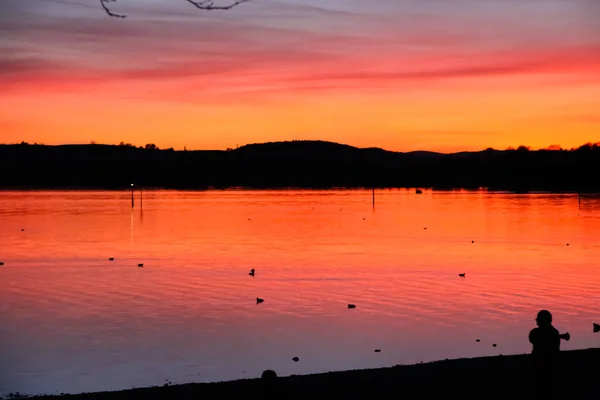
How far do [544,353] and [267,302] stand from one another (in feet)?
87.9

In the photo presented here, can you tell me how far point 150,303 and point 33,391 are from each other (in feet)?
50.0

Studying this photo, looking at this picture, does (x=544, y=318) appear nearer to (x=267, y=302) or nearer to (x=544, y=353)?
(x=544, y=353)

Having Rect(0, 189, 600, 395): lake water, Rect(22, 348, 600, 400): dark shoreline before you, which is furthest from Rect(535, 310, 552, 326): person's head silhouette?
Rect(0, 189, 600, 395): lake water

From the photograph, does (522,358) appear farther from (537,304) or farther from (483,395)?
(537,304)

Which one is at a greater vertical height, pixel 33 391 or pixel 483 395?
pixel 483 395

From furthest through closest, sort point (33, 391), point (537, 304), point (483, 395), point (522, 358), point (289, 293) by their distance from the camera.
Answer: point (289, 293) → point (537, 304) → point (33, 391) → point (522, 358) → point (483, 395)

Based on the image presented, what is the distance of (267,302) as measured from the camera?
35844 millimetres

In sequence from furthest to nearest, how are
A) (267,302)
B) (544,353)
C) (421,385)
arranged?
(267,302) < (421,385) < (544,353)

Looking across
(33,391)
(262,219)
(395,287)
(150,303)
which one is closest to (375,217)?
(262,219)

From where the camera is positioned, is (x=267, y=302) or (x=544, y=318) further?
(x=267, y=302)

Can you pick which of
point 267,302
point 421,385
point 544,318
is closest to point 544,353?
point 544,318

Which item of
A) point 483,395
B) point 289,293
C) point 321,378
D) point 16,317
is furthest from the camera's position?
point 289,293

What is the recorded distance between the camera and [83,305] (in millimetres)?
35219

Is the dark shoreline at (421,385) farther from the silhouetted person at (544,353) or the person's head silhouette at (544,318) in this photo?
the person's head silhouette at (544,318)
